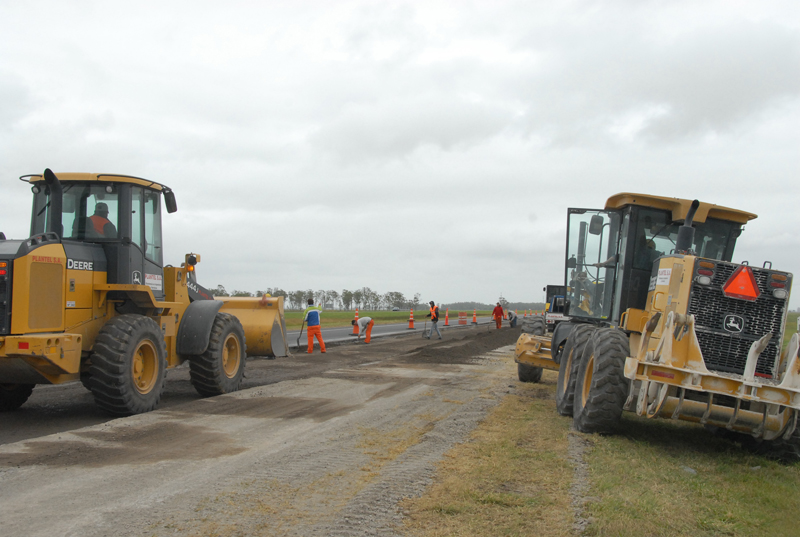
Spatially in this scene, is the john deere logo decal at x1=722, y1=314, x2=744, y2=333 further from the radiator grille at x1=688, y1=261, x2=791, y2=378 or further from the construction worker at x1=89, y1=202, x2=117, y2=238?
the construction worker at x1=89, y1=202, x2=117, y2=238

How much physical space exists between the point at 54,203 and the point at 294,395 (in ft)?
14.1

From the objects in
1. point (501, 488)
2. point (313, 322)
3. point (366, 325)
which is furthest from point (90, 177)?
point (366, 325)

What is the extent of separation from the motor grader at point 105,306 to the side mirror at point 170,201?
0.02 metres

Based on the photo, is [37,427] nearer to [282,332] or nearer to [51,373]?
[51,373]

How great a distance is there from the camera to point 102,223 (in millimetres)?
8539

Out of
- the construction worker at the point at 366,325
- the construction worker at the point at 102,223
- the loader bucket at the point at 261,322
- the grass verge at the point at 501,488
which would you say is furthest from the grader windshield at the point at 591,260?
the construction worker at the point at 366,325

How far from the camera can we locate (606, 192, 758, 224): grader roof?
27.6ft

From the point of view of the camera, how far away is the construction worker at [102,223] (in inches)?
335

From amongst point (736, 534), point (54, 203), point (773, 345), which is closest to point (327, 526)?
point (736, 534)

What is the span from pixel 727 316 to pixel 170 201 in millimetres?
7769

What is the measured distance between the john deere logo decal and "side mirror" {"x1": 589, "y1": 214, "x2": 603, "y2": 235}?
2.81 meters

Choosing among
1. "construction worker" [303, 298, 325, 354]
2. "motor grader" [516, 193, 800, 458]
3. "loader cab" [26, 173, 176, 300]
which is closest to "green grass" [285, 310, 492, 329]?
"construction worker" [303, 298, 325, 354]

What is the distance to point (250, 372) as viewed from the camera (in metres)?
13.7

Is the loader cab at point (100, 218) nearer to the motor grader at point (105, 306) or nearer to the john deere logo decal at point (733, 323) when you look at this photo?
the motor grader at point (105, 306)
